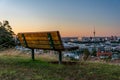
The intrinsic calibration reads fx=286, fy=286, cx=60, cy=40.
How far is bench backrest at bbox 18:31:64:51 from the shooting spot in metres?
7.95

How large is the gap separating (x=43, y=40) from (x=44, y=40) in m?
0.05

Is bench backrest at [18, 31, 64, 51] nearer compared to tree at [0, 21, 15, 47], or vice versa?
bench backrest at [18, 31, 64, 51]

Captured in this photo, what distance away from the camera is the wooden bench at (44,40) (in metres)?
7.96

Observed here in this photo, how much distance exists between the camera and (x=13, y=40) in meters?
15.8

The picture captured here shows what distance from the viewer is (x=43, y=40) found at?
847cm

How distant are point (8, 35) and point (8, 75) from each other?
9969 millimetres

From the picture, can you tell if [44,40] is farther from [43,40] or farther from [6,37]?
[6,37]

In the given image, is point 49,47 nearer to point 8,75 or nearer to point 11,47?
point 8,75

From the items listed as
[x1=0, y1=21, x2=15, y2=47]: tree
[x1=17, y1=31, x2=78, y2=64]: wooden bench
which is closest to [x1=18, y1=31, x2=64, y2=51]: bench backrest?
[x1=17, y1=31, x2=78, y2=64]: wooden bench

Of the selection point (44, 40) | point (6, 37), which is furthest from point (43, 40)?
point (6, 37)

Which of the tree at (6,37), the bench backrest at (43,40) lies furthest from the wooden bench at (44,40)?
the tree at (6,37)

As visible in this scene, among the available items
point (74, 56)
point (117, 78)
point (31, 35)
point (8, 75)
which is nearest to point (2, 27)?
point (74, 56)

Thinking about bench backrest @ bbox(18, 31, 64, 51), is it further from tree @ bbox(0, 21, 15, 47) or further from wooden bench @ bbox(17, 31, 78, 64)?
tree @ bbox(0, 21, 15, 47)

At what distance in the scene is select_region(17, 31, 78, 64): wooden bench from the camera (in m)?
7.96
